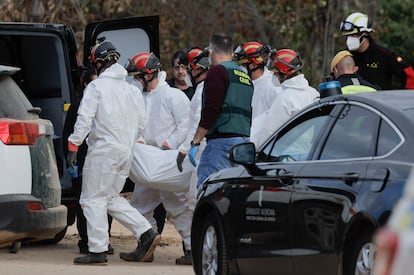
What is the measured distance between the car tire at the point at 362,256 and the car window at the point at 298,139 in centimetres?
90

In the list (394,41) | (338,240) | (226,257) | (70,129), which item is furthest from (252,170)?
(394,41)

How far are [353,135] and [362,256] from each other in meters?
0.80

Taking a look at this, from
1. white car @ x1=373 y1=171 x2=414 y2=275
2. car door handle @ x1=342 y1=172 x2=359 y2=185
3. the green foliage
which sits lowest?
the green foliage

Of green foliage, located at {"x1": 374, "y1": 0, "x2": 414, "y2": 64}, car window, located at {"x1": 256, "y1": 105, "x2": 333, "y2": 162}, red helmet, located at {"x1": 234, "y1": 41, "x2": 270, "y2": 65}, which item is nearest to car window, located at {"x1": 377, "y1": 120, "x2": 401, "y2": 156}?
car window, located at {"x1": 256, "y1": 105, "x2": 333, "y2": 162}

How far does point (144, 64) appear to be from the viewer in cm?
1124

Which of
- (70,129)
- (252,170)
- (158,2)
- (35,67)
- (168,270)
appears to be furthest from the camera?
(158,2)

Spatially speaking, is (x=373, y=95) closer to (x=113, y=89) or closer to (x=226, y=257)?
(x=226, y=257)

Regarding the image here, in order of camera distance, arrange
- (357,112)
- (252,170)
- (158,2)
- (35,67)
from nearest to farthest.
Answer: (357,112)
(252,170)
(35,67)
(158,2)

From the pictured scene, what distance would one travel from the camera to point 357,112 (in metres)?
6.54

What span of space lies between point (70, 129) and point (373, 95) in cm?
463

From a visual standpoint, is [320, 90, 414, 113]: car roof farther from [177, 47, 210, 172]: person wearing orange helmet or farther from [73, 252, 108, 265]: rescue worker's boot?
[73, 252, 108, 265]: rescue worker's boot

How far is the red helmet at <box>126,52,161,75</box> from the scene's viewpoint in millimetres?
11242

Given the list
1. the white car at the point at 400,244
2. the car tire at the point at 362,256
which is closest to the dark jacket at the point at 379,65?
the car tire at the point at 362,256

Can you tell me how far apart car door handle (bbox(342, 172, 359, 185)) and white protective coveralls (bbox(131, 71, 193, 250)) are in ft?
16.4
